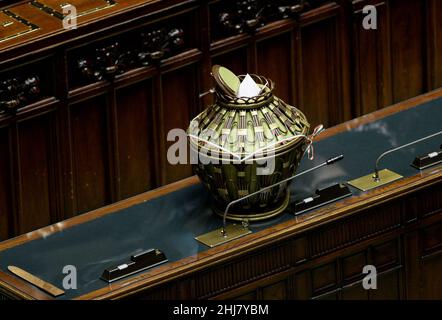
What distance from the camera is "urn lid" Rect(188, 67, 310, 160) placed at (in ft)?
41.0

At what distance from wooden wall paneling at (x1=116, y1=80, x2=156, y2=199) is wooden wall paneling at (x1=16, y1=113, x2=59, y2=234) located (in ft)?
1.29

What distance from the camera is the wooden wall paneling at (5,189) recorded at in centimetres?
1273

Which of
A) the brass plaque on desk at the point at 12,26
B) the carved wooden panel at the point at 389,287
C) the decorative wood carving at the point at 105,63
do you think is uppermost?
the brass plaque on desk at the point at 12,26

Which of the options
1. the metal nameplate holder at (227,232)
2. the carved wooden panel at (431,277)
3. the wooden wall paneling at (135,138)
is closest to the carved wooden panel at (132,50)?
the wooden wall paneling at (135,138)

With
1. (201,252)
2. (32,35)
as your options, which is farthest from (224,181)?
(32,35)

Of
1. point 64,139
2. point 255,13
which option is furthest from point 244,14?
point 64,139

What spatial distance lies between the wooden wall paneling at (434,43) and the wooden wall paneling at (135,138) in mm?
1805

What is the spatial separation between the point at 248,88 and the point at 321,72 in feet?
4.36

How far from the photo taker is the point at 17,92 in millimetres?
12703

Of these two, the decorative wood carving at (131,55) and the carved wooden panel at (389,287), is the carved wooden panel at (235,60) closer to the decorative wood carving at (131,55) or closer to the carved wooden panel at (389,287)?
the decorative wood carving at (131,55)

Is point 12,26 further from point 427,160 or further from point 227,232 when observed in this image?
point 427,160

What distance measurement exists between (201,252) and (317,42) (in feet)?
5.82
